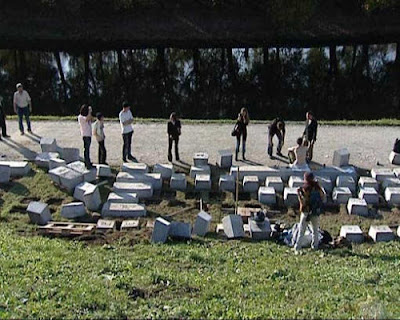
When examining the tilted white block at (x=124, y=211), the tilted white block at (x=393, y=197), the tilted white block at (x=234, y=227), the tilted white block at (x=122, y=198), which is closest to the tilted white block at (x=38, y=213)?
the tilted white block at (x=124, y=211)

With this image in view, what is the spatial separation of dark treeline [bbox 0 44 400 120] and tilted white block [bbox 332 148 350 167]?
938 cm

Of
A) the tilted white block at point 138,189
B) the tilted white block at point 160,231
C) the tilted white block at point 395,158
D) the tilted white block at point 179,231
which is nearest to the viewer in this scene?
the tilted white block at point 160,231

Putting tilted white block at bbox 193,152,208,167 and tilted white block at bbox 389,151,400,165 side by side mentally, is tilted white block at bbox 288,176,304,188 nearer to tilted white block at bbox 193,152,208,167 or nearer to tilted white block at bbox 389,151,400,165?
tilted white block at bbox 193,152,208,167

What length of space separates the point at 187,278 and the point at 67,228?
193 inches

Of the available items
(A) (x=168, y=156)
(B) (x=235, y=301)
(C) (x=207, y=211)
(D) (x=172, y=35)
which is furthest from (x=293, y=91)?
(B) (x=235, y=301)

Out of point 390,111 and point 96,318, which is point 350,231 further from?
point 390,111

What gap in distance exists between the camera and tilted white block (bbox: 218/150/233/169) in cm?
1772

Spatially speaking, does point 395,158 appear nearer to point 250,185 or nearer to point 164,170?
point 250,185

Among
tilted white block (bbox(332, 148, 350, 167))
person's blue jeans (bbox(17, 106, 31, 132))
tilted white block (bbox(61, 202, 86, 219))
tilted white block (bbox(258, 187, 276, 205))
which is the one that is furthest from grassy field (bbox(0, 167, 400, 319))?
person's blue jeans (bbox(17, 106, 31, 132))

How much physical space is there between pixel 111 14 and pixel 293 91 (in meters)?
16.4

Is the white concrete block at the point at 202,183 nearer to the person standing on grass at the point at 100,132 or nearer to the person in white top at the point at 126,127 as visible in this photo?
the person in white top at the point at 126,127

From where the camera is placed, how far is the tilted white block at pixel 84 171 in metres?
16.7

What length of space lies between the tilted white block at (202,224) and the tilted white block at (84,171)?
4072 millimetres

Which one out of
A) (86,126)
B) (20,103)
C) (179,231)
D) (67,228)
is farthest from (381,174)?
(20,103)
